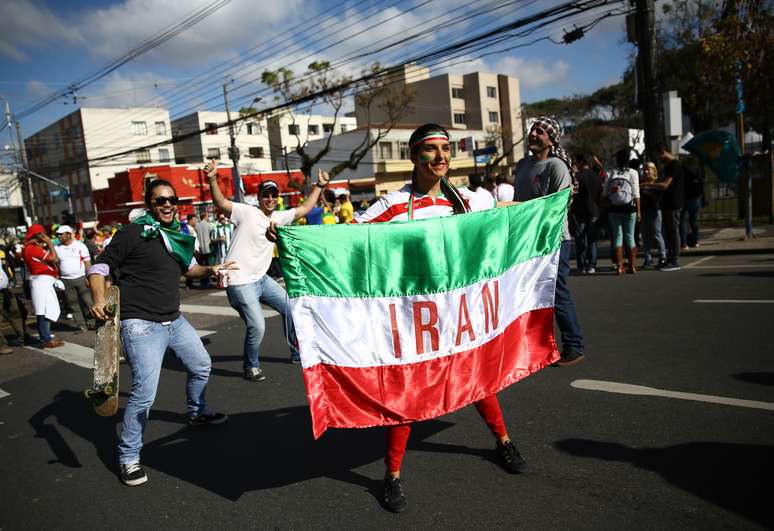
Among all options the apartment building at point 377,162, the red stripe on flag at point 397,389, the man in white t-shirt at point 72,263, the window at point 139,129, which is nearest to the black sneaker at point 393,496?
the red stripe on flag at point 397,389

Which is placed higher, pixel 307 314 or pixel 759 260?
pixel 307 314

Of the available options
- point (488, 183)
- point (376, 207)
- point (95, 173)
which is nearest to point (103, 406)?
point (376, 207)

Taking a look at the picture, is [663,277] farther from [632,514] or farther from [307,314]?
[307,314]

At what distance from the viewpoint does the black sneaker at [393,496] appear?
295 centimetres

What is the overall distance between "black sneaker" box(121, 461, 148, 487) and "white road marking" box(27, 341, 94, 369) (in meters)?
4.17

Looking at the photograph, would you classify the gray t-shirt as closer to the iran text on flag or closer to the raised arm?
the iran text on flag

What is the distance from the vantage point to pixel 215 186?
4.90 meters

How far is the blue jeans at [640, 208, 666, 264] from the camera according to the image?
9.51 m

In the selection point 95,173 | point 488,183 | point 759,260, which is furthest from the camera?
point 95,173

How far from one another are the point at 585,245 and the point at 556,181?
5789 millimetres

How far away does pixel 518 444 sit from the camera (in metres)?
3.55

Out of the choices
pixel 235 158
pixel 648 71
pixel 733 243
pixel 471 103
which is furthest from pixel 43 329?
pixel 471 103

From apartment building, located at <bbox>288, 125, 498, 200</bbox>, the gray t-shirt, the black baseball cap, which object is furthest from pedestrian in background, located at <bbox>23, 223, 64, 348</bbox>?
apartment building, located at <bbox>288, 125, 498, 200</bbox>

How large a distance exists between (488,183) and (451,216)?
1040cm
